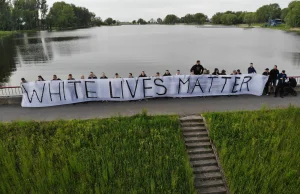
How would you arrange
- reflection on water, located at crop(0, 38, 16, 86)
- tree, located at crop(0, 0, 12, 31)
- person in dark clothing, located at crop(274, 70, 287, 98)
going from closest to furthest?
person in dark clothing, located at crop(274, 70, 287, 98), reflection on water, located at crop(0, 38, 16, 86), tree, located at crop(0, 0, 12, 31)

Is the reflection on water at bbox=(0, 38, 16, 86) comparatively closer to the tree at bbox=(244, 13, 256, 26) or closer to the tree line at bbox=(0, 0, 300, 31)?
the tree line at bbox=(0, 0, 300, 31)

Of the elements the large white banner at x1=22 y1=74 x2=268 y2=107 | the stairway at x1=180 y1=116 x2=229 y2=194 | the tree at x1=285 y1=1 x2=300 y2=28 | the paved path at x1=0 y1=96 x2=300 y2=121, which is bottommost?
the stairway at x1=180 y1=116 x2=229 y2=194

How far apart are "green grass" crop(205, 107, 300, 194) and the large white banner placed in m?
3.08

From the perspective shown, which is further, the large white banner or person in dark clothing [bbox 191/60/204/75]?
person in dark clothing [bbox 191/60/204/75]

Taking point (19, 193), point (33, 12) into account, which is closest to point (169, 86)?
point (19, 193)

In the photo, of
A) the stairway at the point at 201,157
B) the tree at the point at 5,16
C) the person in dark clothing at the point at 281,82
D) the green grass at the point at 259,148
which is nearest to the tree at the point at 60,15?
the tree at the point at 5,16

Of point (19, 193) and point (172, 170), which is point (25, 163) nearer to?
point (19, 193)

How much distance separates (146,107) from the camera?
1597 centimetres

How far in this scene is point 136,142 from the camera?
13406mm

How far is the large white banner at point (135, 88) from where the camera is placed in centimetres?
1634

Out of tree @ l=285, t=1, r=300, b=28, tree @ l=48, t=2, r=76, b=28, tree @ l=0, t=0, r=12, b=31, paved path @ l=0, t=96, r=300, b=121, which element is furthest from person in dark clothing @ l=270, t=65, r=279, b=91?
tree @ l=48, t=2, r=76, b=28

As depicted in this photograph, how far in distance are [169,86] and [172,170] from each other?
6.28m

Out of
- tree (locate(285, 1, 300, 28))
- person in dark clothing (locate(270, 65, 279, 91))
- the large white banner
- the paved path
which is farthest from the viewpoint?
tree (locate(285, 1, 300, 28))

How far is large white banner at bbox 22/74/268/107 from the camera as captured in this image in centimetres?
1634
